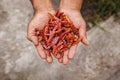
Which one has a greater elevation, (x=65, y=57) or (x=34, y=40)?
(x=34, y=40)

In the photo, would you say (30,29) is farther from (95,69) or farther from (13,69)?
(95,69)

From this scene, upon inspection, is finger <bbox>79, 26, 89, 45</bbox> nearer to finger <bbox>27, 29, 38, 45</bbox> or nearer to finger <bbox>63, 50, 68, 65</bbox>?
finger <bbox>63, 50, 68, 65</bbox>

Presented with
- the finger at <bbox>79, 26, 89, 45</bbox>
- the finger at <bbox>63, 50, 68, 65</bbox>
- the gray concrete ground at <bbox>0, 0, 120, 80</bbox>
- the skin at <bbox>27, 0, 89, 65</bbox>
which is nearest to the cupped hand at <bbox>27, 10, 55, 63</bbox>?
the skin at <bbox>27, 0, 89, 65</bbox>

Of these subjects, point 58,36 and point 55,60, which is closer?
point 58,36

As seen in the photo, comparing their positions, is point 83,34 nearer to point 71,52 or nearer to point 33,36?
point 71,52

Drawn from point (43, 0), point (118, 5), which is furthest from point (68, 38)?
point (118, 5)

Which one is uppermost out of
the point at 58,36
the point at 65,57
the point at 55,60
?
the point at 58,36

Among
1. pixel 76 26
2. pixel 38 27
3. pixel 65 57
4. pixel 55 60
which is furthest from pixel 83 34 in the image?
pixel 55 60
